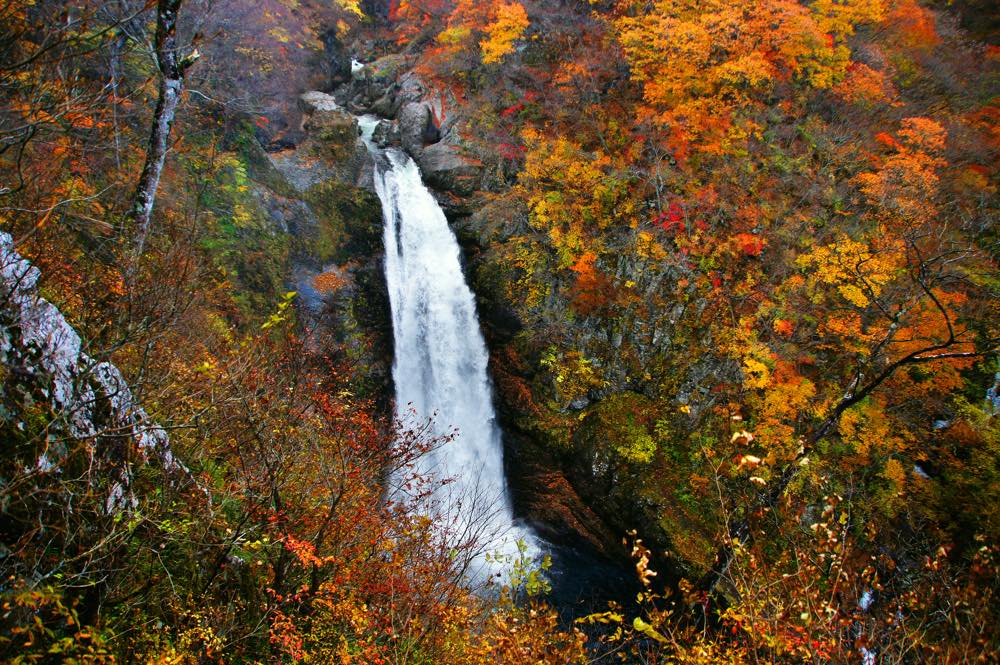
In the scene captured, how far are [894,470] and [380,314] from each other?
15312 mm

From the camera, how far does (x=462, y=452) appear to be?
14766 millimetres

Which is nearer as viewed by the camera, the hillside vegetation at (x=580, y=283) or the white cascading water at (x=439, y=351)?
the hillside vegetation at (x=580, y=283)

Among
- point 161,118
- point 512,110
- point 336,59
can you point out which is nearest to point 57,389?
point 161,118

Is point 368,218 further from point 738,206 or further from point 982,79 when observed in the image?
point 982,79

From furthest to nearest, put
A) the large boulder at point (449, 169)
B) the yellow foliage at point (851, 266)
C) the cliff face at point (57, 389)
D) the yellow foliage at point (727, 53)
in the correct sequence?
the large boulder at point (449, 169), the yellow foliage at point (727, 53), the yellow foliage at point (851, 266), the cliff face at point (57, 389)

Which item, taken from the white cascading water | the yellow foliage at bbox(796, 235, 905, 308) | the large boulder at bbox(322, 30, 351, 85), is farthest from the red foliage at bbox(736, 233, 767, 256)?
the large boulder at bbox(322, 30, 351, 85)

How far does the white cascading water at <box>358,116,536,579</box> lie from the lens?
47.5 feet

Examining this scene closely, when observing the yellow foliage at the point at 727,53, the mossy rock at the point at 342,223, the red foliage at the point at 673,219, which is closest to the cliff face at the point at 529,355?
the red foliage at the point at 673,219

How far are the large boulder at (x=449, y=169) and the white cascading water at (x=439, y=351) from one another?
3.64ft

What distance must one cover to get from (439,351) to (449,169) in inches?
302

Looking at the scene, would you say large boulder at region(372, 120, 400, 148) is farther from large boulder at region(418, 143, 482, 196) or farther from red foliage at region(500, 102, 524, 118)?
red foliage at region(500, 102, 524, 118)

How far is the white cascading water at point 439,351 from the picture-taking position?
570 inches

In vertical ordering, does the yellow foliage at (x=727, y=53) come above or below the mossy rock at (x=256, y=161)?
above

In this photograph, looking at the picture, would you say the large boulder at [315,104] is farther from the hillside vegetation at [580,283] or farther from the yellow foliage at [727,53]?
the yellow foliage at [727,53]
